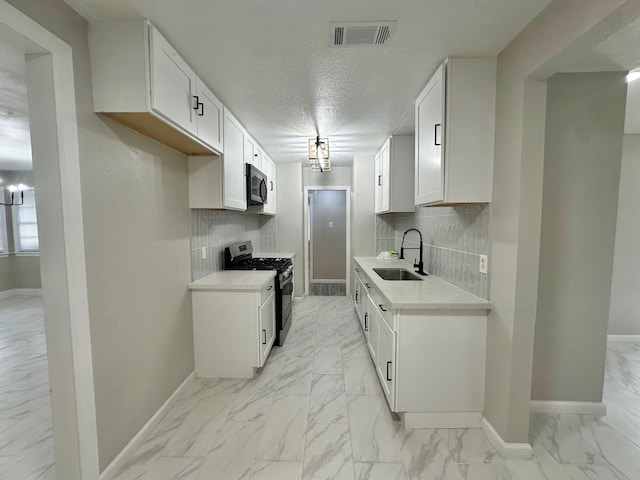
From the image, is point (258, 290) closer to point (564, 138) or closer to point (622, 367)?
point (564, 138)

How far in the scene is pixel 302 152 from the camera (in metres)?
3.97

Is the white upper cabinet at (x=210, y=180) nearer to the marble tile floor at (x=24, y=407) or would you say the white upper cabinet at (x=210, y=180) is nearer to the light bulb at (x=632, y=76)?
the marble tile floor at (x=24, y=407)

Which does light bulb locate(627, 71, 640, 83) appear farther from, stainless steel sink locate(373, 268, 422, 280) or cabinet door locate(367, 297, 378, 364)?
Answer: cabinet door locate(367, 297, 378, 364)

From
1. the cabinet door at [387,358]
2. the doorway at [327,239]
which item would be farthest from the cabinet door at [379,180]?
the doorway at [327,239]

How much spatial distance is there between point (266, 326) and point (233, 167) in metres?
1.54

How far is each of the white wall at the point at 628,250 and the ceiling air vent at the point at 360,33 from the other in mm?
3151

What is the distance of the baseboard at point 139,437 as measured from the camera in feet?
4.75

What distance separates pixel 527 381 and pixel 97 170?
2.63 m

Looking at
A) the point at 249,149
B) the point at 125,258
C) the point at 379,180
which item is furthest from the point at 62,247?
the point at 379,180

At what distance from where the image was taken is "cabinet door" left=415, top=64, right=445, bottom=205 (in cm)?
175

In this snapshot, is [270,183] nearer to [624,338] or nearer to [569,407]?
[569,407]

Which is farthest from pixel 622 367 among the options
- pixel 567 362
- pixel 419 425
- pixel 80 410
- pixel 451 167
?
pixel 80 410

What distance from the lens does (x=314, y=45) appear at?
1.54m

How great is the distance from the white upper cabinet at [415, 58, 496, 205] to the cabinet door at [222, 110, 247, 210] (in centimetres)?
172
